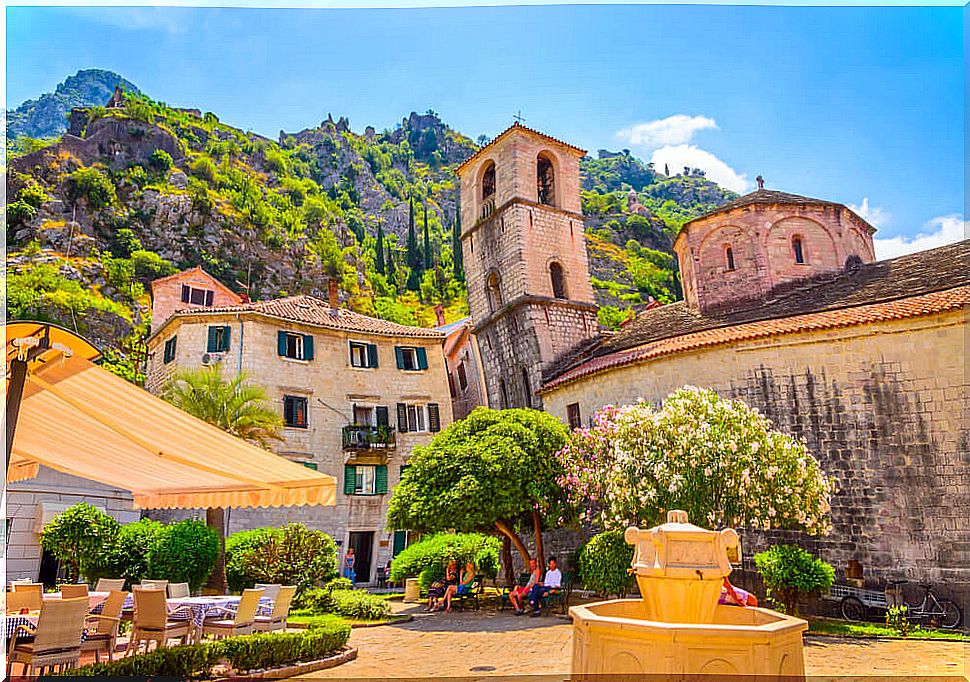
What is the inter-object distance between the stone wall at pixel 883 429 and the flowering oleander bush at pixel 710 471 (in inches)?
97.7

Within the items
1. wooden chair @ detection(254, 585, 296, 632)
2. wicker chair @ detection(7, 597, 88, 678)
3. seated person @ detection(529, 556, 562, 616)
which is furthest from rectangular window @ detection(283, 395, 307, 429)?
wicker chair @ detection(7, 597, 88, 678)

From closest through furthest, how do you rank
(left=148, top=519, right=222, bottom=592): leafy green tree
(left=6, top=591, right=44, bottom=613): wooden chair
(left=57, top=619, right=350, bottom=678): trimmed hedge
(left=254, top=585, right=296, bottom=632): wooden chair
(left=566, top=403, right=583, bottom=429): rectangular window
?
(left=57, top=619, right=350, bottom=678): trimmed hedge, (left=6, top=591, right=44, bottom=613): wooden chair, (left=254, top=585, right=296, bottom=632): wooden chair, (left=148, top=519, right=222, bottom=592): leafy green tree, (left=566, top=403, right=583, bottom=429): rectangular window

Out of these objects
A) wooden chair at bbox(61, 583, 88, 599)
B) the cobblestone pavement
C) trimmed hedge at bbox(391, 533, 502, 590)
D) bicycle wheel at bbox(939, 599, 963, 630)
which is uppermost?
wooden chair at bbox(61, 583, 88, 599)

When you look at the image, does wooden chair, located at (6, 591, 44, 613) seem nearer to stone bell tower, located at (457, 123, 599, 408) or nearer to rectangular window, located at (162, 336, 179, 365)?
stone bell tower, located at (457, 123, 599, 408)

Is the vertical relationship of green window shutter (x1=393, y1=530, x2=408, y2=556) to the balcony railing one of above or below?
below

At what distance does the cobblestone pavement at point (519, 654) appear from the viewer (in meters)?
8.36

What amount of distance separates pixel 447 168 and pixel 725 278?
313ft

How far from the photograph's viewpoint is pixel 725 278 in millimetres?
23172

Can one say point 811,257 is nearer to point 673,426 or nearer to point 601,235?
point 673,426

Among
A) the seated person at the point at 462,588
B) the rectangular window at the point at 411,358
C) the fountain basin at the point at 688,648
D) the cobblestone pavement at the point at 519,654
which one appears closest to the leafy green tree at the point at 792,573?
the cobblestone pavement at the point at 519,654

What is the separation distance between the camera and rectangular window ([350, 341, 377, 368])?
90.3 feet

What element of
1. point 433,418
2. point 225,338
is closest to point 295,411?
point 225,338

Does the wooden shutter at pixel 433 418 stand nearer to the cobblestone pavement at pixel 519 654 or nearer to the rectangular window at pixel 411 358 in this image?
the rectangular window at pixel 411 358

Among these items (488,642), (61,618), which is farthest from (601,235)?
(61,618)
